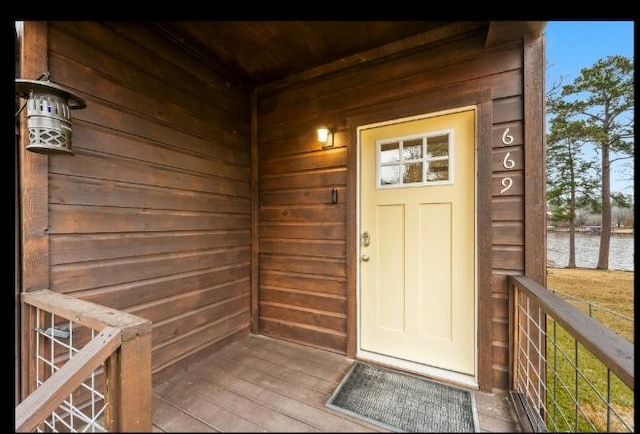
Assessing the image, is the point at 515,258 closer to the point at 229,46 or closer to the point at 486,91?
the point at 486,91

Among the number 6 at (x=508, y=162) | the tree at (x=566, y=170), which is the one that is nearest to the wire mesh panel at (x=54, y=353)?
the number 6 at (x=508, y=162)

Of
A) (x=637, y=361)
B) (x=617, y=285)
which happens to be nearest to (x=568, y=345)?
(x=617, y=285)

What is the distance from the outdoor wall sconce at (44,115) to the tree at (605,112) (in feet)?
10.0

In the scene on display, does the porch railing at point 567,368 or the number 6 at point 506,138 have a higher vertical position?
the number 6 at point 506,138

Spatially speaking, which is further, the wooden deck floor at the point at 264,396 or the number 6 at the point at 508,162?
the number 6 at the point at 508,162

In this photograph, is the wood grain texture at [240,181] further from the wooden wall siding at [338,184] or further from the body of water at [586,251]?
the body of water at [586,251]

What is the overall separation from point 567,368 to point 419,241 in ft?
4.42

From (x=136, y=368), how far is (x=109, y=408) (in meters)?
0.15

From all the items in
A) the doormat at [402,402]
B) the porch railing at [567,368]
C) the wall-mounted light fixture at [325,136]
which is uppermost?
the wall-mounted light fixture at [325,136]

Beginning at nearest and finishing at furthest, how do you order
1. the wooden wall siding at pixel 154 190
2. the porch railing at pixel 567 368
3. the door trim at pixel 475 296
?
the porch railing at pixel 567 368 < the wooden wall siding at pixel 154 190 < the door trim at pixel 475 296

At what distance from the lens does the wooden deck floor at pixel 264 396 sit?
1.34 metres

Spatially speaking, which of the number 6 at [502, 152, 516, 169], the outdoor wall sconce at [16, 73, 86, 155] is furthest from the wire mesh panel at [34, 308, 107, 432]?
the number 6 at [502, 152, 516, 169]
